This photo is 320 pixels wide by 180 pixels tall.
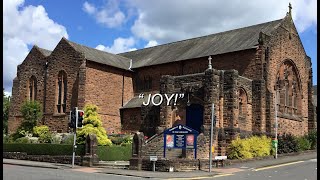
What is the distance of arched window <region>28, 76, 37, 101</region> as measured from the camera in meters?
43.9

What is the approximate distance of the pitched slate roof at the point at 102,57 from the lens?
41.0 meters

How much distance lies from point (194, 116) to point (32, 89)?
19158mm

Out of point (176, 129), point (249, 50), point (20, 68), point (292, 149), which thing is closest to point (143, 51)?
point (20, 68)

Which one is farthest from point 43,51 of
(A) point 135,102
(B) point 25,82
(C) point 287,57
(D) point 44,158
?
(C) point 287,57

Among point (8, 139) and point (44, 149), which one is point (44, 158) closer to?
point (44, 149)

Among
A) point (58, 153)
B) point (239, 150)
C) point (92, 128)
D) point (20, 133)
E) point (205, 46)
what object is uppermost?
point (205, 46)

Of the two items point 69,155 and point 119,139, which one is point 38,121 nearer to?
point 119,139

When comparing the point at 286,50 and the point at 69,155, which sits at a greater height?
the point at 286,50

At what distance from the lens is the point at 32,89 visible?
44125 millimetres

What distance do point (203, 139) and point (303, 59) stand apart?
63.1 feet

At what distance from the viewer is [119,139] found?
35.8 m

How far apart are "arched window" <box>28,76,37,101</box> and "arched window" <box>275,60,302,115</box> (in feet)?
78.7

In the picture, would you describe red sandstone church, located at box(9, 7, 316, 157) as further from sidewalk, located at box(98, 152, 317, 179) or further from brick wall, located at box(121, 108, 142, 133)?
sidewalk, located at box(98, 152, 317, 179)

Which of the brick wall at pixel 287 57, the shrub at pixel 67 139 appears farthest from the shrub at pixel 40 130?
the brick wall at pixel 287 57
